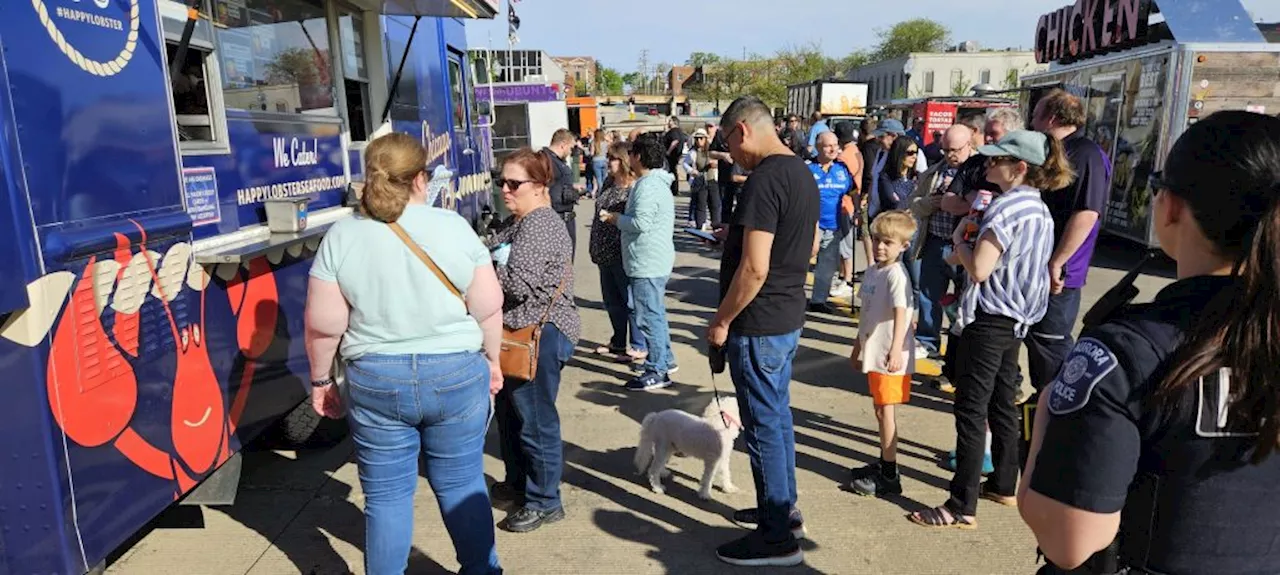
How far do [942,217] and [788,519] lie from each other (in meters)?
3.11

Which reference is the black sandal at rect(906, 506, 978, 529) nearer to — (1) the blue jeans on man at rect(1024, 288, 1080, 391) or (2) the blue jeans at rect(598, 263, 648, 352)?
(1) the blue jeans on man at rect(1024, 288, 1080, 391)

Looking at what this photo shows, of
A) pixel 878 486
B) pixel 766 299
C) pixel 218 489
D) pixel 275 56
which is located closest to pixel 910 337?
pixel 878 486

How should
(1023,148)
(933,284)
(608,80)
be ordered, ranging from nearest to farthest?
1. (1023,148)
2. (933,284)
3. (608,80)

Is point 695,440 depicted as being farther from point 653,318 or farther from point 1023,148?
point 1023,148

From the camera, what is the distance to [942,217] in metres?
5.54

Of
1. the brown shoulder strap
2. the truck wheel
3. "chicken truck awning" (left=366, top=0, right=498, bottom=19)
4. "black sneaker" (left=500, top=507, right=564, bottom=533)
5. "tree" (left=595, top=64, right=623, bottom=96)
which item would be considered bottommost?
"black sneaker" (left=500, top=507, right=564, bottom=533)

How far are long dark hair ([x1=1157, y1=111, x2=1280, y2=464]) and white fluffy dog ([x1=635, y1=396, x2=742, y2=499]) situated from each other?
256 cm

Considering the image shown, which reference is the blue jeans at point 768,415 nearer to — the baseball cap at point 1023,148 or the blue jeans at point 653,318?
the baseball cap at point 1023,148

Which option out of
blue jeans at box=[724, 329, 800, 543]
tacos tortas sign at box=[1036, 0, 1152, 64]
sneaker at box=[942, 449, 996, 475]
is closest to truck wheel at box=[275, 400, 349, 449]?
blue jeans at box=[724, 329, 800, 543]

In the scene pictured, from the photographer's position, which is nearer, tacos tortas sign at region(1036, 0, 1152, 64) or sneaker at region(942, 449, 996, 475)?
sneaker at region(942, 449, 996, 475)

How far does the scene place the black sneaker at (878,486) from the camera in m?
3.88

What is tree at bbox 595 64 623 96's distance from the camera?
12194 centimetres

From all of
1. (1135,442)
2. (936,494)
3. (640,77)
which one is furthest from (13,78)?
(640,77)

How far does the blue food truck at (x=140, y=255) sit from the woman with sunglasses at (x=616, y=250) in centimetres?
211
